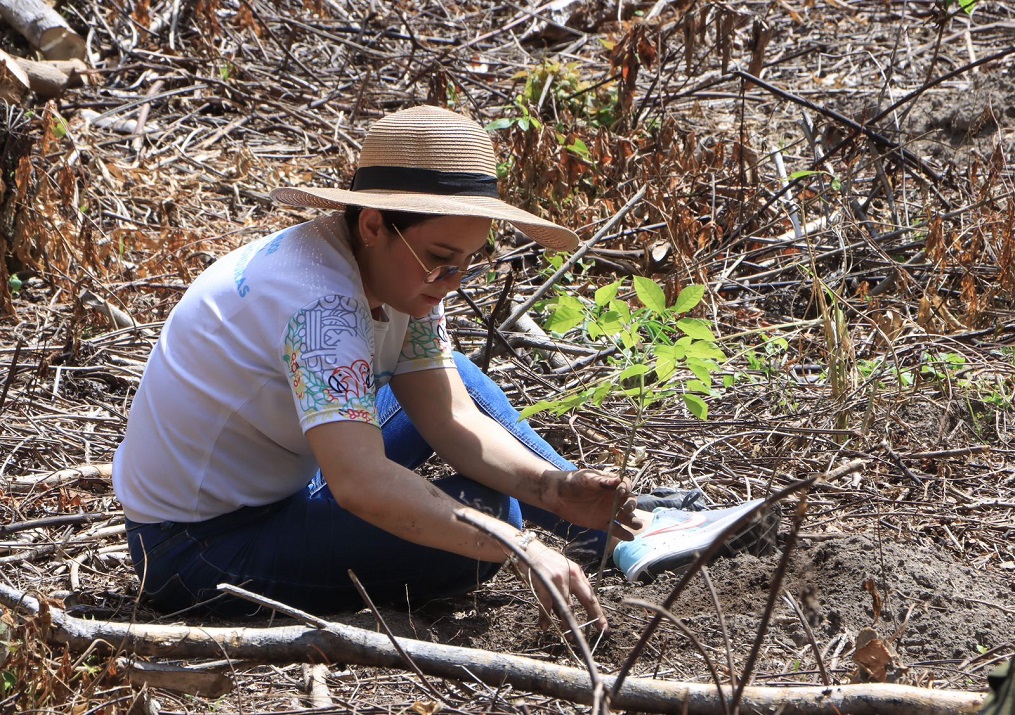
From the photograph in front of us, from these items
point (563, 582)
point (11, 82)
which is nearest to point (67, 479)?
point (563, 582)

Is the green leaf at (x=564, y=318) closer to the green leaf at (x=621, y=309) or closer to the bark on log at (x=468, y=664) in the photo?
the green leaf at (x=621, y=309)

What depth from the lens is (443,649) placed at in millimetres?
1789

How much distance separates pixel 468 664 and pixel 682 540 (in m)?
0.90

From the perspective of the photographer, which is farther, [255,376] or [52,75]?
[52,75]

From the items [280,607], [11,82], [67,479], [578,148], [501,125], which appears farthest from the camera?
[501,125]

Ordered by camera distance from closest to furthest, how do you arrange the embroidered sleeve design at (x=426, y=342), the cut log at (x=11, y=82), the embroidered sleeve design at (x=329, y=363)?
the embroidered sleeve design at (x=329, y=363), the embroidered sleeve design at (x=426, y=342), the cut log at (x=11, y=82)

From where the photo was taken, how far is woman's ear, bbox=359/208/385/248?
2.07 metres

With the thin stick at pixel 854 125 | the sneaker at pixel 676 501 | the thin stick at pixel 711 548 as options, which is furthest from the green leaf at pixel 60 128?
the thin stick at pixel 711 548

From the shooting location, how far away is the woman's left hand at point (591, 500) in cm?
232

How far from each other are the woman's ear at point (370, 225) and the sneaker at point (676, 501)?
43.4 inches

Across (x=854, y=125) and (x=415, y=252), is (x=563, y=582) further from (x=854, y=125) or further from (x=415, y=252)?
(x=854, y=125)

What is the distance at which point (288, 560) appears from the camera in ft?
7.39

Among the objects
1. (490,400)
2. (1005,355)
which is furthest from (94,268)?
(1005,355)

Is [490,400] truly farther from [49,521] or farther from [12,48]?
[12,48]
